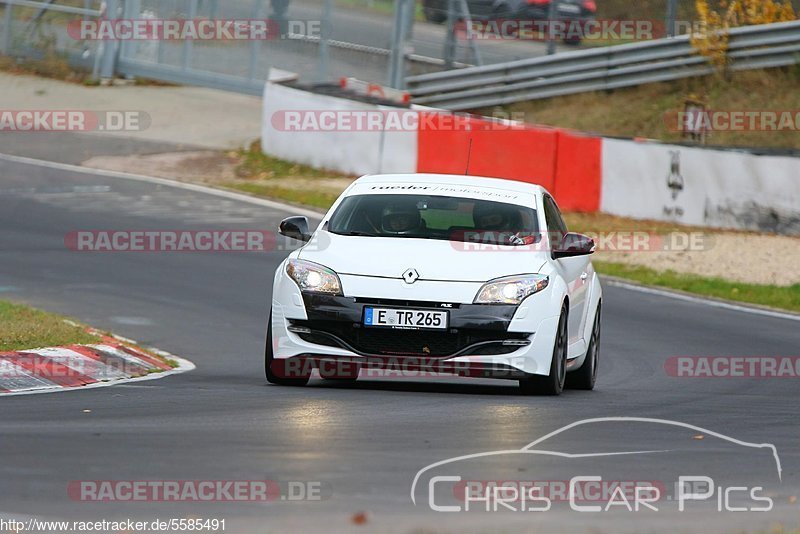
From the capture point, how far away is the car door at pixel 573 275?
412 inches

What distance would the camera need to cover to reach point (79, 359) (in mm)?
10500

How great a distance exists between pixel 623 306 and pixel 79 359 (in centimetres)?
733

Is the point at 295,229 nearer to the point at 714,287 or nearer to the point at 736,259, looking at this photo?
the point at 714,287

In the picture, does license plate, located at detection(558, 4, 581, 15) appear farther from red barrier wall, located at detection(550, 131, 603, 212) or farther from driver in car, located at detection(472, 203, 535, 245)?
driver in car, located at detection(472, 203, 535, 245)

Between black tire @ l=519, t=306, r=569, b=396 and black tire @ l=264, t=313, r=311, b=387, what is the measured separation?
140 cm

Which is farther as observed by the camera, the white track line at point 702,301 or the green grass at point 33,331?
the white track line at point 702,301

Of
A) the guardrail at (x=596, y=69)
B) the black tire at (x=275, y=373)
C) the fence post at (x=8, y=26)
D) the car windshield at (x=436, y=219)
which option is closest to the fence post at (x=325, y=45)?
the guardrail at (x=596, y=69)

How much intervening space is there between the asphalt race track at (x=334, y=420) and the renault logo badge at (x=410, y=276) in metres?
0.71

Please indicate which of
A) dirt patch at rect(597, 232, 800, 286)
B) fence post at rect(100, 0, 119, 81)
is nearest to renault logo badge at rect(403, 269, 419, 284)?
dirt patch at rect(597, 232, 800, 286)

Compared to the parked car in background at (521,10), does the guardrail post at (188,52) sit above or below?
below

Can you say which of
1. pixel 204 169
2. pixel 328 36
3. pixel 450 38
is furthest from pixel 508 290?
pixel 328 36

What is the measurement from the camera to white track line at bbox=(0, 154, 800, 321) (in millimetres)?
16844

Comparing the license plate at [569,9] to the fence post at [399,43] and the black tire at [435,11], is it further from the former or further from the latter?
the fence post at [399,43]

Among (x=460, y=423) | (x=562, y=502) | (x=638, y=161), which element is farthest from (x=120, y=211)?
(x=562, y=502)
